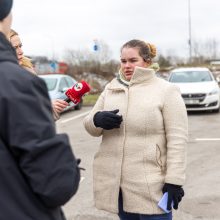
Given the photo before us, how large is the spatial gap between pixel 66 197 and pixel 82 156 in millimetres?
6581

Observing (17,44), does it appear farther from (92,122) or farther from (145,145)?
(145,145)

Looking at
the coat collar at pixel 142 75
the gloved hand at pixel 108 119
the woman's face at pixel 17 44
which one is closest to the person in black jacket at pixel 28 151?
the gloved hand at pixel 108 119

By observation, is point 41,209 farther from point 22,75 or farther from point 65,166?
point 22,75

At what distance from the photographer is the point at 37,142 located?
4.91 ft

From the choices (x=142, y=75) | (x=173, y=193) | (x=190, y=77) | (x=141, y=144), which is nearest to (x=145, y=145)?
(x=141, y=144)

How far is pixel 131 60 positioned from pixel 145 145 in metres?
0.55

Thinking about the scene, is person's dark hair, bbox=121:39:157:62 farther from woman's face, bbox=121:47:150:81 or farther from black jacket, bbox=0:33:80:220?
black jacket, bbox=0:33:80:220

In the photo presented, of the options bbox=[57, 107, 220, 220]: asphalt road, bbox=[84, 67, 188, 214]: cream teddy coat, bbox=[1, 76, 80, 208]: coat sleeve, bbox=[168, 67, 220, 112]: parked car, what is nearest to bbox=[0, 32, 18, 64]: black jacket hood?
bbox=[1, 76, 80, 208]: coat sleeve

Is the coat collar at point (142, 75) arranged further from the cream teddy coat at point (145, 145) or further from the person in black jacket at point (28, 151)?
the person in black jacket at point (28, 151)

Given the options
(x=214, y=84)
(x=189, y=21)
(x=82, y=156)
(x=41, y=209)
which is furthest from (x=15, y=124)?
(x=189, y=21)

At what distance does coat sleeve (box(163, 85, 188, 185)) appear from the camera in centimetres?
278

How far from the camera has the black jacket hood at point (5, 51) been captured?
5.22 ft

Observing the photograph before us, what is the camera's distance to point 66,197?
5.24 ft

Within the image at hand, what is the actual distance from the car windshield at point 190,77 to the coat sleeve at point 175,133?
11907 mm
